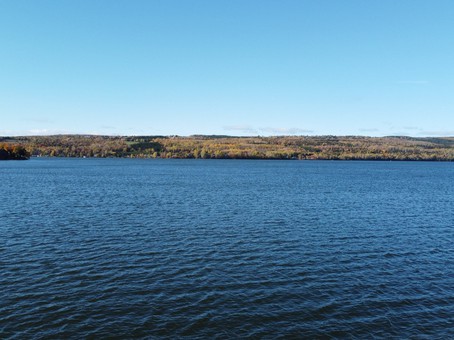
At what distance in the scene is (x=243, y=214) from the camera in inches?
2015

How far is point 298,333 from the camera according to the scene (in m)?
19.3

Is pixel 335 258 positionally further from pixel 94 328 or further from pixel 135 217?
A: pixel 135 217

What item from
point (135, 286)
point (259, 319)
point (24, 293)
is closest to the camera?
point (259, 319)

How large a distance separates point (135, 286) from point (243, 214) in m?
27.9

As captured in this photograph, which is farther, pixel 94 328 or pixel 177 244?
pixel 177 244

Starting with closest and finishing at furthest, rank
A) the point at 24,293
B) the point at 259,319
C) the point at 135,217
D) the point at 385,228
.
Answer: the point at 259,319 → the point at 24,293 → the point at 385,228 → the point at 135,217

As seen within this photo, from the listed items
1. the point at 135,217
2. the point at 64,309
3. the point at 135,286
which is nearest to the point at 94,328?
the point at 64,309

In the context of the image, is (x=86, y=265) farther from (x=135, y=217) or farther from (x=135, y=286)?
(x=135, y=217)

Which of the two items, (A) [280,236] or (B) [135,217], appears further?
(B) [135,217]

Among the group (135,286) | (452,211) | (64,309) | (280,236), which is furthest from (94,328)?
(452,211)

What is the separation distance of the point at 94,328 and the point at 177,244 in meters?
15.3

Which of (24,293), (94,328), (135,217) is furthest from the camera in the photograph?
(135,217)

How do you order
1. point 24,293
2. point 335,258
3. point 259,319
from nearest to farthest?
1. point 259,319
2. point 24,293
3. point 335,258

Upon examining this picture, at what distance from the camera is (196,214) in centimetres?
5031
